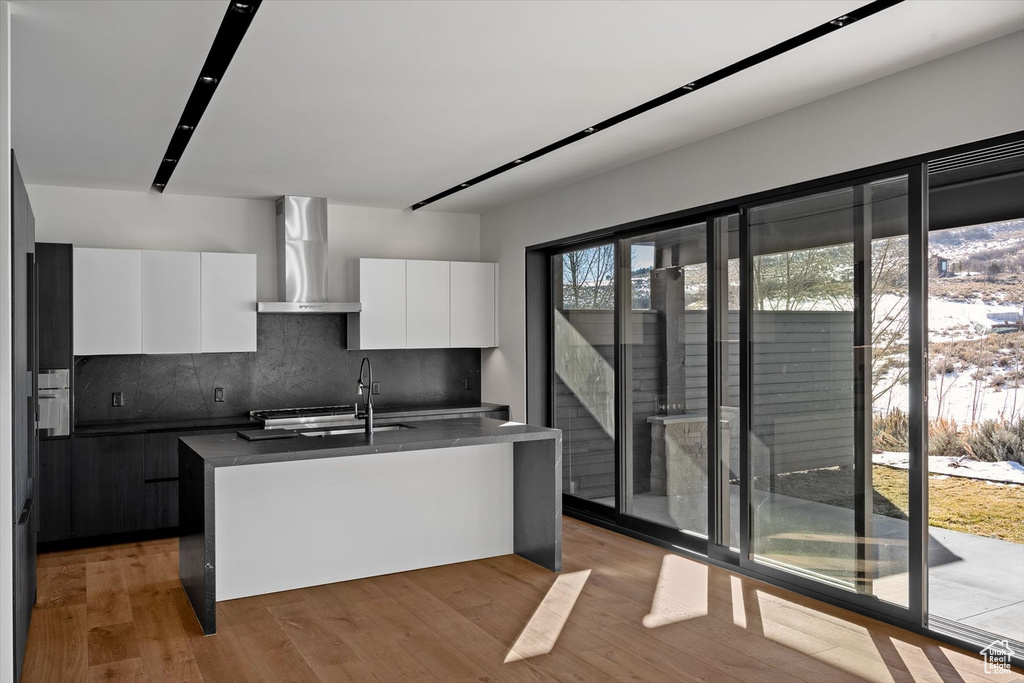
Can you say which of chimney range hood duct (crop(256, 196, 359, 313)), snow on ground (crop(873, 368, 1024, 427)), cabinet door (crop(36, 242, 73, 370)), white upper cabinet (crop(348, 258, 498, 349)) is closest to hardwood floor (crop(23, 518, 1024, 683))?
snow on ground (crop(873, 368, 1024, 427))

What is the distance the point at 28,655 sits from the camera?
134 inches

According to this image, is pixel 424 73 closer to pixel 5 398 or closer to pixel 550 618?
pixel 5 398

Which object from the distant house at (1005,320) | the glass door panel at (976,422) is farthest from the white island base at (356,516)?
the distant house at (1005,320)

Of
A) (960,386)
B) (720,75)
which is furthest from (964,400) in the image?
(720,75)

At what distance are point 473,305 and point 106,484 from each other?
320cm

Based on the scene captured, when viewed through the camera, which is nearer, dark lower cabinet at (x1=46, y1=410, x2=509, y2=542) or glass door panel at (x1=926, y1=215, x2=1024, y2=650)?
glass door panel at (x1=926, y1=215, x2=1024, y2=650)

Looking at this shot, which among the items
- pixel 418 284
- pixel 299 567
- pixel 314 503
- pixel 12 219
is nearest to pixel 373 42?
pixel 12 219

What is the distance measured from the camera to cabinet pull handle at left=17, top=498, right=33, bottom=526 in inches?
119

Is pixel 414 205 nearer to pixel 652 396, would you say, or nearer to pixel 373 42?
pixel 652 396

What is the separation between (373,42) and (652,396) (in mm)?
Answer: 3168

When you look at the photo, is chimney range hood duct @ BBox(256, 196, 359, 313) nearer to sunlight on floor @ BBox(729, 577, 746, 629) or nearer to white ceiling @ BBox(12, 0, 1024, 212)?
white ceiling @ BBox(12, 0, 1024, 212)

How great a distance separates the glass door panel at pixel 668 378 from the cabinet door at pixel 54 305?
3865 mm

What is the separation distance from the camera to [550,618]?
3.83 m

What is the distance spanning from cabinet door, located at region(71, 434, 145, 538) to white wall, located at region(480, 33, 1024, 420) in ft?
9.79
